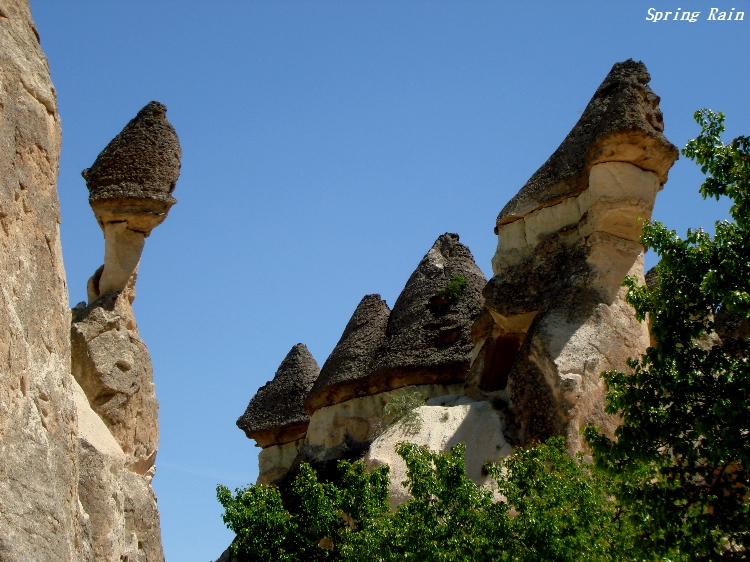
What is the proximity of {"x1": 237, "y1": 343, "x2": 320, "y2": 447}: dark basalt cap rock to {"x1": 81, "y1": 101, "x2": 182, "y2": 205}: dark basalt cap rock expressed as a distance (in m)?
11.3

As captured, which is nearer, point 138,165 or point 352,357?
point 138,165

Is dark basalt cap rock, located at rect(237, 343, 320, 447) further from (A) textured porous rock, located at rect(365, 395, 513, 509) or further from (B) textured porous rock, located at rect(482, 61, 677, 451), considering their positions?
(A) textured porous rock, located at rect(365, 395, 513, 509)

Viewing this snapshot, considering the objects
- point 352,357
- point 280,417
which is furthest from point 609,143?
point 280,417

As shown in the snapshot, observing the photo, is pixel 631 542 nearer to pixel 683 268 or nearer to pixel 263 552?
pixel 683 268

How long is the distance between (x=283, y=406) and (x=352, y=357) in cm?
568

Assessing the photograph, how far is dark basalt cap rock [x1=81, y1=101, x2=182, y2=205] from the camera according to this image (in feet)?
66.6

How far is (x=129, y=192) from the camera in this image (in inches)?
795

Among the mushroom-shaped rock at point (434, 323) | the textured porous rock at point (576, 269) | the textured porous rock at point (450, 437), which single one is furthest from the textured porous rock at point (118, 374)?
the mushroom-shaped rock at point (434, 323)

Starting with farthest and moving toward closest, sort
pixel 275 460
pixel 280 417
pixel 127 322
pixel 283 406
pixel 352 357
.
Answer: pixel 283 406 < pixel 280 417 < pixel 275 460 < pixel 352 357 < pixel 127 322

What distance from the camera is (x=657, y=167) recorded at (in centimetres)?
2094

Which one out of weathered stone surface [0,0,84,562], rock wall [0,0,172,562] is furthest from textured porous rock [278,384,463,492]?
weathered stone surface [0,0,84,562]

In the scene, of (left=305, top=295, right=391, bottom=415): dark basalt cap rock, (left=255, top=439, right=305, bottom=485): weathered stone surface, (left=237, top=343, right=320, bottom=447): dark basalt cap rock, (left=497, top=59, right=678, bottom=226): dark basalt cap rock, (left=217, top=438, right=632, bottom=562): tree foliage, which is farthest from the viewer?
(left=237, top=343, right=320, bottom=447): dark basalt cap rock

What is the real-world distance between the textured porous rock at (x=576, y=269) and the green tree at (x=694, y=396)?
16.5 feet

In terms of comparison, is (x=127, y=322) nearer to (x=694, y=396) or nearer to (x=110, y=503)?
(x=110, y=503)
